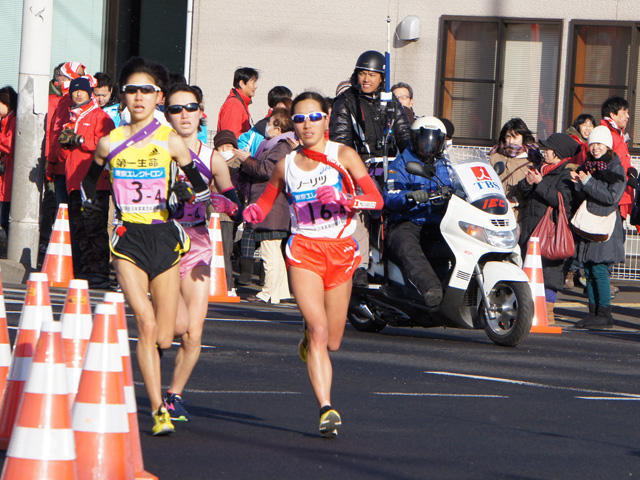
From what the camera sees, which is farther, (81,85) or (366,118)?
(81,85)

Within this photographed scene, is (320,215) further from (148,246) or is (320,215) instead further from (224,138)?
(224,138)

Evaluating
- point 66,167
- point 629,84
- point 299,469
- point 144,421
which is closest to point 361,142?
point 66,167

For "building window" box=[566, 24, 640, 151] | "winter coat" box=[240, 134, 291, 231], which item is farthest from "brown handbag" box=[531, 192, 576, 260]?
"building window" box=[566, 24, 640, 151]

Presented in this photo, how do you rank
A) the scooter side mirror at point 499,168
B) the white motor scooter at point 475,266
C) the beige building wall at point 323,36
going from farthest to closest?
the beige building wall at point 323,36, the scooter side mirror at point 499,168, the white motor scooter at point 475,266

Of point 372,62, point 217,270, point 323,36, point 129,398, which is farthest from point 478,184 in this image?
point 323,36

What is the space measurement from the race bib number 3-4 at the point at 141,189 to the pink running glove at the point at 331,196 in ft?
2.75

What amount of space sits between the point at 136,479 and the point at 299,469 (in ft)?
2.93

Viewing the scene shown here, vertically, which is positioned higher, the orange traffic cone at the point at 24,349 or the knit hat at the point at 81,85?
the knit hat at the point at 81,85

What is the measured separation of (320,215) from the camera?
26.3 ft

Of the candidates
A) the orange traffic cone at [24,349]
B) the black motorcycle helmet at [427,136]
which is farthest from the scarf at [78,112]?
the orange traffic cone at [24,349]

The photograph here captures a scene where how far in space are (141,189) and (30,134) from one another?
908 centimetres

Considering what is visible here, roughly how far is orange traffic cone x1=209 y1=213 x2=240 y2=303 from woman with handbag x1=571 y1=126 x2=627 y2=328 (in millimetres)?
3539

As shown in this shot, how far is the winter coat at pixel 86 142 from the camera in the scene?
14.9m

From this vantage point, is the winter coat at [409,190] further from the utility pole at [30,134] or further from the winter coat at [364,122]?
the utility pole at [30,134]
